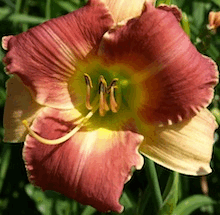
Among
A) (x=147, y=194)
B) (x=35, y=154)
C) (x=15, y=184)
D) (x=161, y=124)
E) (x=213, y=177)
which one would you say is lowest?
(x=15, y=184)

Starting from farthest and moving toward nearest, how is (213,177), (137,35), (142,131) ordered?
(213,177)
(142,131)
(137,35)

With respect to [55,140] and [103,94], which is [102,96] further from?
[55,140]

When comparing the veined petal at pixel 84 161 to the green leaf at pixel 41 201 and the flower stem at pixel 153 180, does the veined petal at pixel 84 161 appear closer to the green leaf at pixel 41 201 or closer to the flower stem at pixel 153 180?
the flower stem at pixel 153 180

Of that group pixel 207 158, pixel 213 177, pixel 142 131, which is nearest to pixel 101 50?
pixel 142 131

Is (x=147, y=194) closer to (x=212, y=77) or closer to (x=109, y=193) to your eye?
(x=109, y=193)

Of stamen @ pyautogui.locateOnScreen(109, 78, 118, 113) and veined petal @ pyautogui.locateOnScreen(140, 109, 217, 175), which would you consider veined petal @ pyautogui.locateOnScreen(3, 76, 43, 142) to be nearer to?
stamen @ pyautogui.locateOnScreen(109, 78, 118, 113)

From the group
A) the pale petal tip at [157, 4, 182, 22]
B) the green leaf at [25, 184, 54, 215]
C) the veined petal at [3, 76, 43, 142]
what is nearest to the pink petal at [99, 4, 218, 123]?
the pale petal tip at [157, 4, 182, 22]

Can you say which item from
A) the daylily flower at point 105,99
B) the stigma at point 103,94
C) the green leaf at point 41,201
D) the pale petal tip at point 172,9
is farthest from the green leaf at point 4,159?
the pale petal tip at point 172,9
